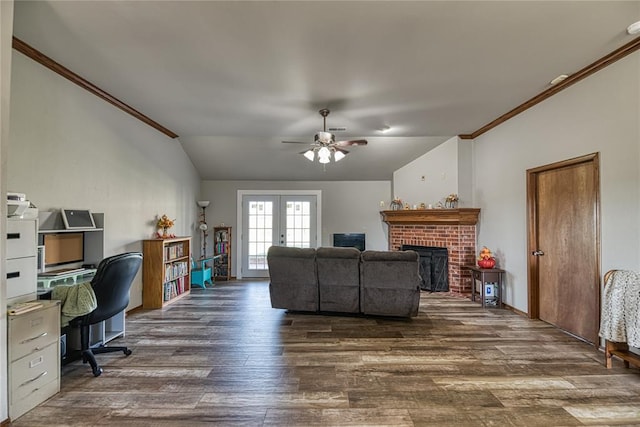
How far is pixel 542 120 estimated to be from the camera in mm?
3850

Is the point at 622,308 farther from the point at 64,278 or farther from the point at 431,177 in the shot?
the point at 64,278

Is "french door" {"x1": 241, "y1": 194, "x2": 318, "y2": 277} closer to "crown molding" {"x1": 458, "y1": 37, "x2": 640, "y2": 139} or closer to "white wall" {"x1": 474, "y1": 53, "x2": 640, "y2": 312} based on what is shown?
"white wall" {"x1": 474, "y1": 53, "x2": 640, "y2": 312}

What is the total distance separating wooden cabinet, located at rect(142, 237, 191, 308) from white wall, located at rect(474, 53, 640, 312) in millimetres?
5069

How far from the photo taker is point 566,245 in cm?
360

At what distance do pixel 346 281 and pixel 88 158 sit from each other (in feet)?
11.1

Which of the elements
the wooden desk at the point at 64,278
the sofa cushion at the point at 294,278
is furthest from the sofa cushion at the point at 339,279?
the wooden desk at the point at 64,278

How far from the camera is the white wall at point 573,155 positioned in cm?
278

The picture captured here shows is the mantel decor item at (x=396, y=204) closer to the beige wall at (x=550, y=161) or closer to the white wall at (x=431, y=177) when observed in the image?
the white wall at (x=431, y=177)

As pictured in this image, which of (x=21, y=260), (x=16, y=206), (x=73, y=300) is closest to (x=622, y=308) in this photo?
(x=73, y=300)

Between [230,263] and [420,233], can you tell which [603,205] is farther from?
[230,263]

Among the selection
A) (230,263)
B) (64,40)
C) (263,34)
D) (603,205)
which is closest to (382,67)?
(263,34)

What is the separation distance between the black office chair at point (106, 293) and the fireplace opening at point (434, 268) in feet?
15.9

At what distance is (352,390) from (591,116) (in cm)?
348

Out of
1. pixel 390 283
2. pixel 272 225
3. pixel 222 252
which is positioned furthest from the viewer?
pixel 272 225
